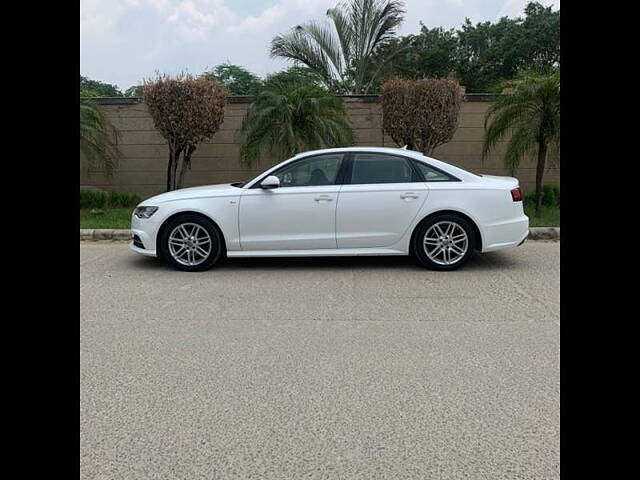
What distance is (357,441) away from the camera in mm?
3191

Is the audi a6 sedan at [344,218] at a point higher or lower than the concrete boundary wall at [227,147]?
lower

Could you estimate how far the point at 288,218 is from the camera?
7484mm

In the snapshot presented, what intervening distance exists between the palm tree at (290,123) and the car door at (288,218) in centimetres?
432

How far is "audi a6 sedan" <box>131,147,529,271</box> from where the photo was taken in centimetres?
748

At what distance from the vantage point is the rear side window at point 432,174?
7.63 m

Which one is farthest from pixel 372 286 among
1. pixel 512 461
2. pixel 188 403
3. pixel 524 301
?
pixel 512 461

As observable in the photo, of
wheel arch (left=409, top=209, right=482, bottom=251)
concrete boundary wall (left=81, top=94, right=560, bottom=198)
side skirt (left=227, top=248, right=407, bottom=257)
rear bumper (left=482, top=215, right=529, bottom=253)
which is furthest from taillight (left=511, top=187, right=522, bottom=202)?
concrete boundary wall (left=81, top=94, right=560, bottom=198)

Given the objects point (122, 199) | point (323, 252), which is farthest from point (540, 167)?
point (122, 199)

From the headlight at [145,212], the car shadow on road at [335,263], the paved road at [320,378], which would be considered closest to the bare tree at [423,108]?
the car shadow on road at [335,263]

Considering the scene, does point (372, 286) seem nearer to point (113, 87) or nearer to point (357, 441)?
point (357, 441)

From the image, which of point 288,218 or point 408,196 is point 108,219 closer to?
point 288,218

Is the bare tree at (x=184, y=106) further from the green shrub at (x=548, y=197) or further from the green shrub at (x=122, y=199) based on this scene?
the green shrub at (x=548, y=197)

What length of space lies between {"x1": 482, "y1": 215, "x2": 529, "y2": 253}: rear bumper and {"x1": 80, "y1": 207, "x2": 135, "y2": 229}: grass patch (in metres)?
6.34

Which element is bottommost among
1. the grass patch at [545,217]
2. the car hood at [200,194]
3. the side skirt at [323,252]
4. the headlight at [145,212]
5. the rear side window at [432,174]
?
the side skirt at [323,252]
